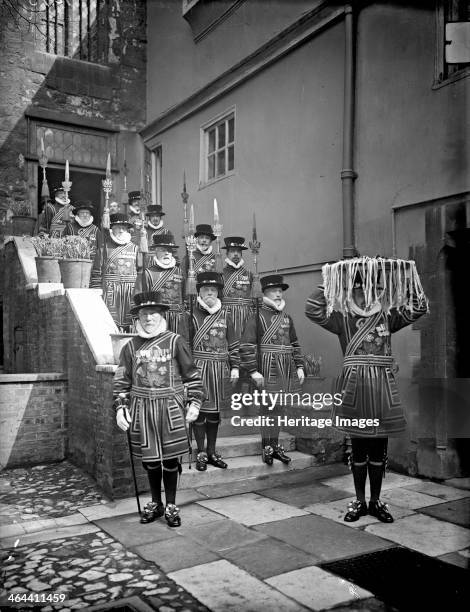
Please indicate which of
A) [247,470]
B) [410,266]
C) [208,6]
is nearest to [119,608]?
[247,470]

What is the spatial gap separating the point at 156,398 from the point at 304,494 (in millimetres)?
1797

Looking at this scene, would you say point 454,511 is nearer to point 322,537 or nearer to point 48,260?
point 322,537

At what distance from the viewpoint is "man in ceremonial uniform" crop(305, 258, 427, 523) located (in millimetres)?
4594

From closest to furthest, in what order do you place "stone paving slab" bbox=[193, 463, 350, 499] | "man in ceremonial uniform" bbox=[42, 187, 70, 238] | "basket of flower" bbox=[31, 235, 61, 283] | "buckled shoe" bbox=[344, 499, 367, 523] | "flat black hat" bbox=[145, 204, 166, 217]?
1. "buckled shoe" bbox=[344, 499, 367, 523]
2. "stone paving slab" bbox=[193, 463, 350, 499]
3. "basket of flower" bbox=[31, 235, 61, 283]
4. "flat black hat" bbox=[145, 204, 166, 217]
5. "man in ceremonial uniform" bbox=[42, 187, 70, 238]

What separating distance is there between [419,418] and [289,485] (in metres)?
1.52

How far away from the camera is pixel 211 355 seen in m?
5.91

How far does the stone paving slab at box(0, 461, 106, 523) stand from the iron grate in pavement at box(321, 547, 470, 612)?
2413 mm

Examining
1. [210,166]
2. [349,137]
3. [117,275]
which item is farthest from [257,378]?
[210,166]

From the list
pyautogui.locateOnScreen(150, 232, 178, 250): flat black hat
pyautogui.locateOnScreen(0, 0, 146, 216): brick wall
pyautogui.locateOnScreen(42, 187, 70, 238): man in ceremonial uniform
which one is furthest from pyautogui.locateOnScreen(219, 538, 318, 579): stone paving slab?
pyautogui.locateOnScreen(0, 0, 146, 216): brick wall

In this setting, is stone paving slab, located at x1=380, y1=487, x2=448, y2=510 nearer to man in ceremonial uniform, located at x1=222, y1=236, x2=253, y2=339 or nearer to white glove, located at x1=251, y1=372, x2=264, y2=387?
white glove, located at x1=251, y1=372, x2=264, y2=387

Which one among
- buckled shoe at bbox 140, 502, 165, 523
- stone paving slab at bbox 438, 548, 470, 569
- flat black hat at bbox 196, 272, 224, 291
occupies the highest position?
flat black hat at bbox 196, 272, 224, 291

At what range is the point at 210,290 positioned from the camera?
6.02 m

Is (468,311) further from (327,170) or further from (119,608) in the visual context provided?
(119,608)

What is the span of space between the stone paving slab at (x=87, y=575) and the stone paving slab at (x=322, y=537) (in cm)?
103
